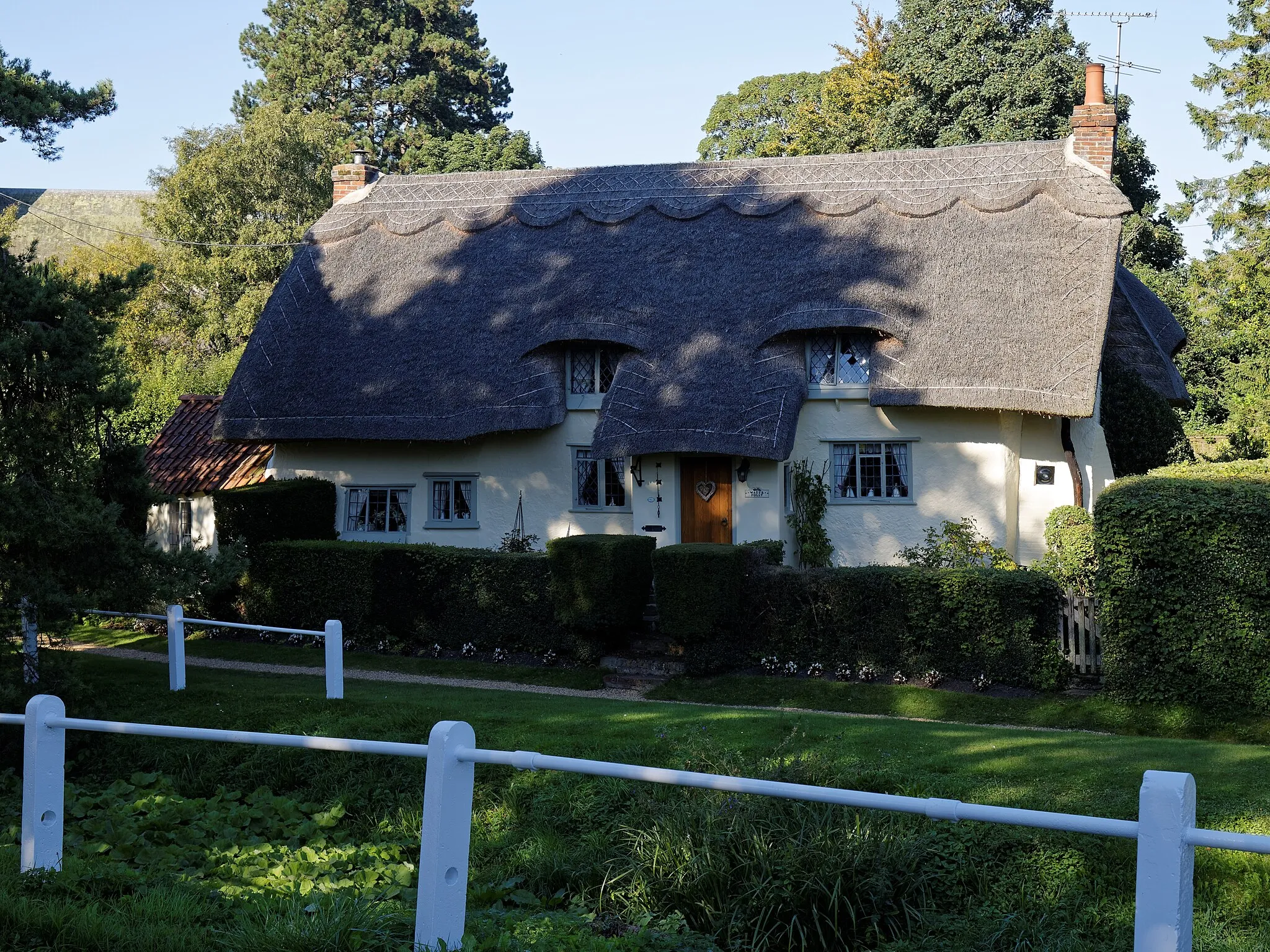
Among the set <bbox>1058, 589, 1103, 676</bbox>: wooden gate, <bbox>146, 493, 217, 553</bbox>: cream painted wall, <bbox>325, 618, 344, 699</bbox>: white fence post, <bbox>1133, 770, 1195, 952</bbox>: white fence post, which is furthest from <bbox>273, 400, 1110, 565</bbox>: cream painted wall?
<bbox>1133, 770, 1195, 952</bbox>: white fence post

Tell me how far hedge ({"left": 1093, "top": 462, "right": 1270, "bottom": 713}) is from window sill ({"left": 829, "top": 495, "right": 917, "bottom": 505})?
5.82 m

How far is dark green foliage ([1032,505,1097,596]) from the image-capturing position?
15047mm

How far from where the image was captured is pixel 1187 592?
43.0 ft

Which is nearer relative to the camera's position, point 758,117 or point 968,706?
point 968,706

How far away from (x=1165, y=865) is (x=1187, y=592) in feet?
34.5

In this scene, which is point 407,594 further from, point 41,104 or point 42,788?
point 42,788

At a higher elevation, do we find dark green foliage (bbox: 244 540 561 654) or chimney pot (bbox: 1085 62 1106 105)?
chimney pot (bbox: 1085 62 1106 105)

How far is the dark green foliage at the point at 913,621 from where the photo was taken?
1448 centimetres

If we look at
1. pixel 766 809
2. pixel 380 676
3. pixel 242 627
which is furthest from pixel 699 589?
pixel 766 809

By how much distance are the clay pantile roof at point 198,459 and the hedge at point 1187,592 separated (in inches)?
615

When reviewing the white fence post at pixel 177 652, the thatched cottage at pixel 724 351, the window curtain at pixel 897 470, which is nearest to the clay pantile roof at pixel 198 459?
the thatched cottage at pixel 724 351

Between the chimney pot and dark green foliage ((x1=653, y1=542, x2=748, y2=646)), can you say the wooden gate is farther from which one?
the chimney pot

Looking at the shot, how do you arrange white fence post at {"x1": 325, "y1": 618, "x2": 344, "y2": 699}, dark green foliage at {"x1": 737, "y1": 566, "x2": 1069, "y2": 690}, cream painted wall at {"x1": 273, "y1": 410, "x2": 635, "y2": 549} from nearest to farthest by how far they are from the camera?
1. white fence post at {"x1": 325, "y1": 618, "x2": 344, "y2": 699}
2. dark green foliage at {"x1": 737, "y1": 566, "x2": 1069, "y2": 690}
3. cream painted wall at {"x1": 273, "y1": 410, "x2": 635, "y2": 549}

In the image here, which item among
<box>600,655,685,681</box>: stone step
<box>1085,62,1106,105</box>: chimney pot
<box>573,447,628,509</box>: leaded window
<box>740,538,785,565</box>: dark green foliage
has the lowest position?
<box>600,655,685,681</box>: stone step
